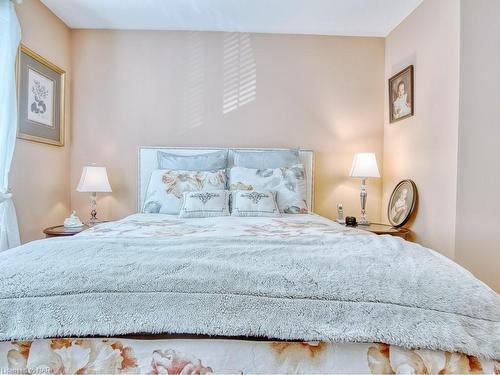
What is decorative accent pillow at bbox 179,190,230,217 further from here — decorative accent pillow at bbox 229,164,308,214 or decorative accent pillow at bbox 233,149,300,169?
decorative accent pillow at bbox 233,149,300,169

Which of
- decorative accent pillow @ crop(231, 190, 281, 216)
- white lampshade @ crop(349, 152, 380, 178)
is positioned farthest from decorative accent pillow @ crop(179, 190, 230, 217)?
white lampshade @ crop(349, 152, 380, 178)

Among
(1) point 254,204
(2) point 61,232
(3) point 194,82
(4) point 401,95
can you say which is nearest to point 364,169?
(4) point 401,95

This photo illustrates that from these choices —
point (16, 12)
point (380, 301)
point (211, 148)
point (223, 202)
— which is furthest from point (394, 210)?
point (16, 12)

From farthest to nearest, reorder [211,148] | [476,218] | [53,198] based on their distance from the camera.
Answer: [211,148]
[53,198]
[476,218]

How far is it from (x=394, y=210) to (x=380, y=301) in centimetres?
232

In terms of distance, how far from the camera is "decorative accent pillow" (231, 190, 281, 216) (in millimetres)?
2328

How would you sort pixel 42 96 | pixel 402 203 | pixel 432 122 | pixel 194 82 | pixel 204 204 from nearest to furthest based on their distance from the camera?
pixel 204 204 < pixel 432 122 < pixel 42 96 < pixel 402 203 < pixel 194 82

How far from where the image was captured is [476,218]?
82.2 inches

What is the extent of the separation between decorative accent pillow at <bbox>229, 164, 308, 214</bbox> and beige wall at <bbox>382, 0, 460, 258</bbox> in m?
1.01

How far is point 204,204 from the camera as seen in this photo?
7.59 feet

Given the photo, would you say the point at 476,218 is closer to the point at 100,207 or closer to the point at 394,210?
the point at 394,210

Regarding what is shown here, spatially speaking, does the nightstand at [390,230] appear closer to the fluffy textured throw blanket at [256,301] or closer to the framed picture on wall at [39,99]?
the fluffy textured throw blanket at [256,301]

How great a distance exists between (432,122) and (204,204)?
193 cm

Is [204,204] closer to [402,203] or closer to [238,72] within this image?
[238,72]
